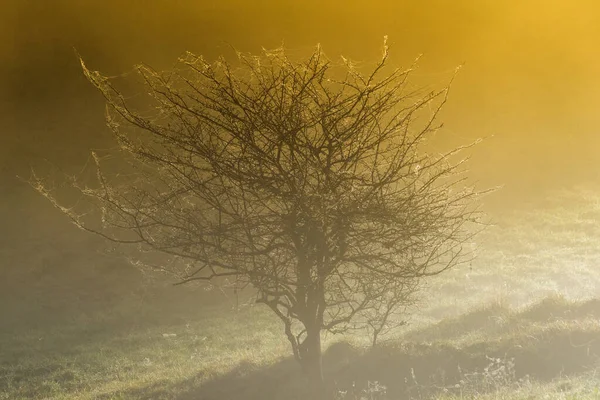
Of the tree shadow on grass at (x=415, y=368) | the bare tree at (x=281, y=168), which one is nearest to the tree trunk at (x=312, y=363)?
the tree shadow on grass at (x=415, y=368)

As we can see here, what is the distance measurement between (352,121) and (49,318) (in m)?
13.3

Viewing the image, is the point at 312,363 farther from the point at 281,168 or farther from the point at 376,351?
the point at 281,168

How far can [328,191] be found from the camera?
316 inches

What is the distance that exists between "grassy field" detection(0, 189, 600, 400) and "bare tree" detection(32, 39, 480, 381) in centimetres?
216

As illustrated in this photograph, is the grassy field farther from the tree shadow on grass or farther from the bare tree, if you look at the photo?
the bare tree

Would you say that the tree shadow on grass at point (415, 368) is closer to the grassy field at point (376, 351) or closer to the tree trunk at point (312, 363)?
the grassy field at point (376, 351)

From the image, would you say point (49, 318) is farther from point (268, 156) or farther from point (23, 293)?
point (268, 156)

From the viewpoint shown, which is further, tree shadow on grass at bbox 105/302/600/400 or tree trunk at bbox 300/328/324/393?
tree shadow on grass at bbox 105/302/600/400

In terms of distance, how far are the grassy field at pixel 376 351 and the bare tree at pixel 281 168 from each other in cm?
216

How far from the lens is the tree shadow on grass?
10.2m

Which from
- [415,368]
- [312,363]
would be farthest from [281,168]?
[415,368]

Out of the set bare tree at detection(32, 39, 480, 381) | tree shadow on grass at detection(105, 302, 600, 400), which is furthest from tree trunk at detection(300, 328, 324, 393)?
bare tree at detection(32, 39, 480, 381)

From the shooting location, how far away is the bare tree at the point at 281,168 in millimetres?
8016

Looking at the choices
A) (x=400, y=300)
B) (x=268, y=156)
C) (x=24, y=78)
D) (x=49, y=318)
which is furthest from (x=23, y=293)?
(x=268, y=156)
